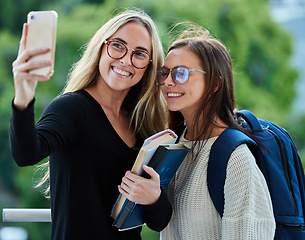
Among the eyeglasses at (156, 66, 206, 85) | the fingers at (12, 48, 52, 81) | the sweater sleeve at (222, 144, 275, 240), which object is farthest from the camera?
the eyeglasses at (156, 66, 206, 85)

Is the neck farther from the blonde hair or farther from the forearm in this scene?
the forearm

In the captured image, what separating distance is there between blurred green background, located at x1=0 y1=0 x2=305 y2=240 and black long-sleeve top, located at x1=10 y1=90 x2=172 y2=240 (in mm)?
7618

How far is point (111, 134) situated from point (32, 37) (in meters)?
0.45

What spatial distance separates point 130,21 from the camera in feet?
4.46

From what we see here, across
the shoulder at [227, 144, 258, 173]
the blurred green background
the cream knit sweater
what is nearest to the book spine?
the cream knit sweater

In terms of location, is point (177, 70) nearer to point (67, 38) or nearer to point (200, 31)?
point (200, 31)

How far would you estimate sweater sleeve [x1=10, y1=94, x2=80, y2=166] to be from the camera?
939 mm

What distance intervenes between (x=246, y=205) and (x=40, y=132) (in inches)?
21.2

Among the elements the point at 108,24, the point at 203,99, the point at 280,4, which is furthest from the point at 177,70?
the point at 280,4

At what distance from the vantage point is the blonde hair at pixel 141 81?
1.36m

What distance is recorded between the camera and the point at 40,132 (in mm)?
1037

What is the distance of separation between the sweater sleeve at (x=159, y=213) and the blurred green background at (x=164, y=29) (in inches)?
302

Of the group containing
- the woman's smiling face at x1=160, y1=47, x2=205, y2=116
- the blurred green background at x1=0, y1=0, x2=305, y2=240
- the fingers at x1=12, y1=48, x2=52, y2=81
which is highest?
the fingers at x1=12, y1=48, x2=52, y2=81

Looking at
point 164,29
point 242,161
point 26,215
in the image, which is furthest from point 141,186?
point 164,29
